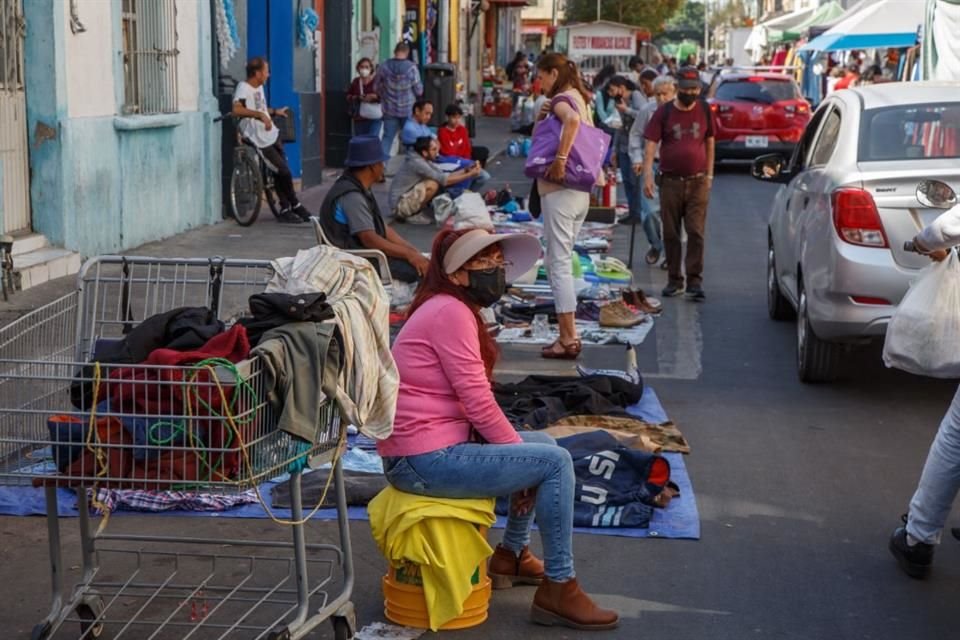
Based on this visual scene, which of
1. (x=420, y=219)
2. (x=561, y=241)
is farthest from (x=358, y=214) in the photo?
(x=420, y=219)

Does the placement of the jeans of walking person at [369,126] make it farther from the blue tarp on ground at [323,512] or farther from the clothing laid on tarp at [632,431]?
the blue tarp on ground at [323,512]

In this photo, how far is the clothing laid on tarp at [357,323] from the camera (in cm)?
445

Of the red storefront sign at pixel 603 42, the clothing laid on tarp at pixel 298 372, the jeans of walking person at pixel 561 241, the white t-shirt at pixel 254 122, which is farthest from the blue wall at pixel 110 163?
the red storefront sign at pixel 603 42

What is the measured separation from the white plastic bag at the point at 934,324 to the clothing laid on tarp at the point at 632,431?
1.61 m

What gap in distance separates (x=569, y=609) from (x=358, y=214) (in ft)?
12.1

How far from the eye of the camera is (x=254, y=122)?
1555cm

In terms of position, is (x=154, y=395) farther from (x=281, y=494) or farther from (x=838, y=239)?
(x=838, y=239)

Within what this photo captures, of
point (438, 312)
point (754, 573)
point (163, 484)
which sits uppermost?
point (438, 312)

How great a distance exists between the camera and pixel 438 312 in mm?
4949

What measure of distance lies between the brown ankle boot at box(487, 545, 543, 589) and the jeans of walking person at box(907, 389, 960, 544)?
1.43 meters

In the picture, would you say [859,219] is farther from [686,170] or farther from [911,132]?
[686,170]

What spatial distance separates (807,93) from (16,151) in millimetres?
35908

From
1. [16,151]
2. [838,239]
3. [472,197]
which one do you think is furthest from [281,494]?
[472,197]

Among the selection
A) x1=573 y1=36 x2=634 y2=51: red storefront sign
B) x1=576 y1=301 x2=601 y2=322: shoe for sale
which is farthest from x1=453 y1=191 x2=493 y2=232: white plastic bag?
x1=573 y1=36 x2=634 y2=51: red storefront sign
